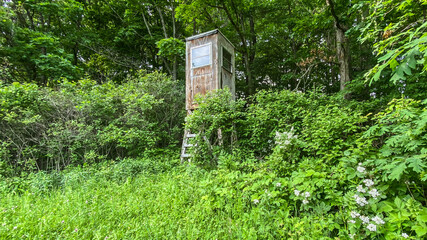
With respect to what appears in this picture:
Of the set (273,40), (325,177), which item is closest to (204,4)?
(273,40)

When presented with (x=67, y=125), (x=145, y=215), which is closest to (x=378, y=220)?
(x=145, y=215)

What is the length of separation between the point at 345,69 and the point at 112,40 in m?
10.2

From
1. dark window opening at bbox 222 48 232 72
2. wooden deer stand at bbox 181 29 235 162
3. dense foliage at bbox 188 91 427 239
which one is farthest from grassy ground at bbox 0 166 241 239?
dark window opening at bbox 222 48 232 72

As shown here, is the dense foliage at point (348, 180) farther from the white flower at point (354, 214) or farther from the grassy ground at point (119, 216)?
the grassy ground at point (119, 216)

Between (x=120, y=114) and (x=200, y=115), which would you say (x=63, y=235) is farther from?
Answer: (x=120, y=114)

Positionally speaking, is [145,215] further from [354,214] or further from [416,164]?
[416,164]

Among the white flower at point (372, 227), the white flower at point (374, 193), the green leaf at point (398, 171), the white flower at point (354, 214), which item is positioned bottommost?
the white flower at point (372, 227)

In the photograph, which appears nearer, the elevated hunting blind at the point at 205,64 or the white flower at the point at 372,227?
the white flower at the point at 372,227

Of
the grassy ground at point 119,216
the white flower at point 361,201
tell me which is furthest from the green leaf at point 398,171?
the grassy ground at point 119,216

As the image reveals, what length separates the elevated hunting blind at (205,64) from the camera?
17.6 ft

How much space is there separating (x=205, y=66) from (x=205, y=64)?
0.06 m

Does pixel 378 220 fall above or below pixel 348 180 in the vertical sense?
below

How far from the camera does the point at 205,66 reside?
18.0 ft

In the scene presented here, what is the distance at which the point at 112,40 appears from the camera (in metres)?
9.56
